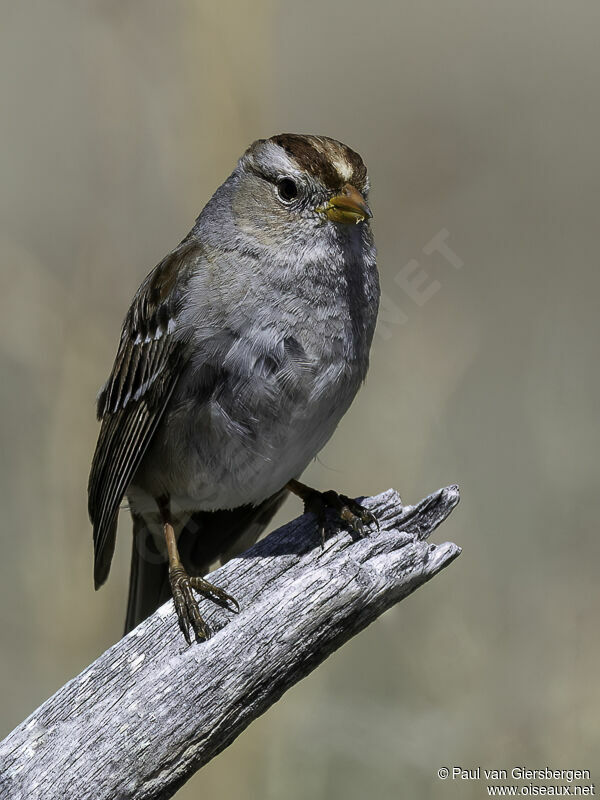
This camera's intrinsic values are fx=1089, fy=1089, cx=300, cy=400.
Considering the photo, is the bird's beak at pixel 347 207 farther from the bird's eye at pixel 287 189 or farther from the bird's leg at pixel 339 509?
the bird's leg at pixel 339 509

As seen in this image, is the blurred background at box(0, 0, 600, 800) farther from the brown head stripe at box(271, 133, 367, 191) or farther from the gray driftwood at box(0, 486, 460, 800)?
the gray driftwood at box(0, 486, 460, 800)

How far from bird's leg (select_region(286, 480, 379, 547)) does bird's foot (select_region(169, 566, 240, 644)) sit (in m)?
0.33

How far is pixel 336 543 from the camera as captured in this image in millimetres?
3189

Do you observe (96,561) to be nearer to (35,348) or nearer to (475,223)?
(35,348)

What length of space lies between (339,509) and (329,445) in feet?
3.25

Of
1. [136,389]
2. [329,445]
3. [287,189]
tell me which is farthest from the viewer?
[329,445]

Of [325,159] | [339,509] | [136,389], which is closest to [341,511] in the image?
[339,509]

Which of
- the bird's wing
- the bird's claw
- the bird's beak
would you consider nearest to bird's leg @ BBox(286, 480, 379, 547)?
the bird's claw

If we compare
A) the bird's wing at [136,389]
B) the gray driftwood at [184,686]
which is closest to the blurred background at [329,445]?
the bird's wing at [136,389]

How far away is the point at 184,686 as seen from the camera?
2660 mm

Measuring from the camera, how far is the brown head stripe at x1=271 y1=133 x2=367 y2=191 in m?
3.27

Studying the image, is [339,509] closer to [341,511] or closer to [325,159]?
[341,511]

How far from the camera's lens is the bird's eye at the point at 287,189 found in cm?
335

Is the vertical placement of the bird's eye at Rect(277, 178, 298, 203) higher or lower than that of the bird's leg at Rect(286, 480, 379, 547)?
higher
